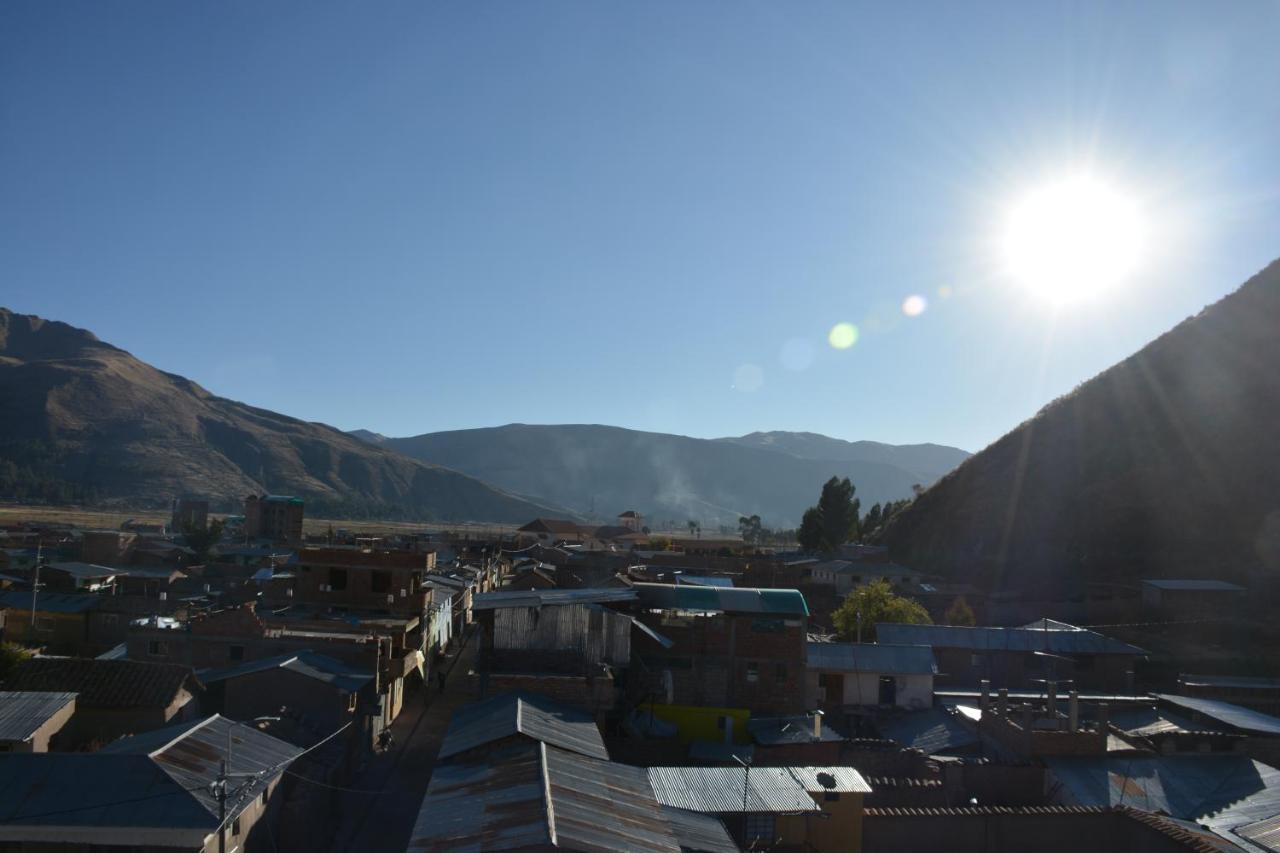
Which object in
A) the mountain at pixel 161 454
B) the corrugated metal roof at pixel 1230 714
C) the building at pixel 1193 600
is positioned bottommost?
the corrugated metal roof at pixel 1230 714

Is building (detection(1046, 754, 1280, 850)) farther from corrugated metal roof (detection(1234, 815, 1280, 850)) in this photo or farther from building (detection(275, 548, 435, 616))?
building (detection(275, 548, 435, 616))

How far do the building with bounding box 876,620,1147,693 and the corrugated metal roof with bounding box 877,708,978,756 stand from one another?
5.97 m

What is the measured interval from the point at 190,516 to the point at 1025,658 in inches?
2754

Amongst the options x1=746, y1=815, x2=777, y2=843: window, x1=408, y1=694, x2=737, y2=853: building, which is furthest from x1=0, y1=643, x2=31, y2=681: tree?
x1=746, y1=815, x2=777, y2=843: window

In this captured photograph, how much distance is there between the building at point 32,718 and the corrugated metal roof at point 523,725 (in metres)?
8.10

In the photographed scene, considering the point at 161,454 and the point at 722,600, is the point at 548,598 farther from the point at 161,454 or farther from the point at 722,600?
the point at 161,454

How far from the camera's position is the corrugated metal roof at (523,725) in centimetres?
1380

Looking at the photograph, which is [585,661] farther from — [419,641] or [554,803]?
[419,641]

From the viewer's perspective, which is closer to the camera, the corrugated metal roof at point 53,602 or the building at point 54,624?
the building at point 54,624

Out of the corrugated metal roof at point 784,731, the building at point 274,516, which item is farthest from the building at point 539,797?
the building at point 274,516

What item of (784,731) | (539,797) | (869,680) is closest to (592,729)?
(539,797)

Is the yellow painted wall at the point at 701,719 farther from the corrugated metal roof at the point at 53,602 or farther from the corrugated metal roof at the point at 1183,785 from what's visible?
the corrugated metal roof at the point at 53,602

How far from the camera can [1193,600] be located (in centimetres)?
4103

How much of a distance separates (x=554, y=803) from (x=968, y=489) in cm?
6304
